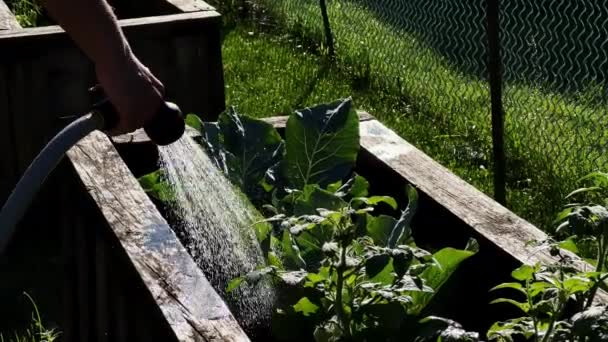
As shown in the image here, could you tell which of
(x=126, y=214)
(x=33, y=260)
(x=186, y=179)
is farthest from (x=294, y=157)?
(x=33, y=260)

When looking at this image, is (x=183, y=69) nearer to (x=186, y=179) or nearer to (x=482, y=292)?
(x=186, y=179)

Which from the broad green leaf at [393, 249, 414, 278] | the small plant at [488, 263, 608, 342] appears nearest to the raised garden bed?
the broad green leaf at [393, 249, 414, 278]

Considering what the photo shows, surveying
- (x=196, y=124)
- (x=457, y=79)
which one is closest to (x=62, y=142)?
(x=196, y=124)

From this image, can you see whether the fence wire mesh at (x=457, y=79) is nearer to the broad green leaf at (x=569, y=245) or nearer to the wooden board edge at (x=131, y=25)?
the wooden board edge at (x=131, y=25)

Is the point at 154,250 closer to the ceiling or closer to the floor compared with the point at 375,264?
closer to the floor

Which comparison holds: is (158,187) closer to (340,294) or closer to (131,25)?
(340,294)

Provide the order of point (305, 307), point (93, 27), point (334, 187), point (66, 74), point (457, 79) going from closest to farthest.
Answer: point (93, 27), point (305, 307), point (334, 187), point (66, 74), point (457, 79)

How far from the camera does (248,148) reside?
3.29 metres

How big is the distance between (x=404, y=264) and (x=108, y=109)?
0.66 m

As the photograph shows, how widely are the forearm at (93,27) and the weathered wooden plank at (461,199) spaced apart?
1047mm

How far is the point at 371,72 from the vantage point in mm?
6855

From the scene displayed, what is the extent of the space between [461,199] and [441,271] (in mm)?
501

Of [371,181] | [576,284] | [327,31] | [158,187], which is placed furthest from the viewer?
[327,31]

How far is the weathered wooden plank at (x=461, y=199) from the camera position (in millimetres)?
2817
